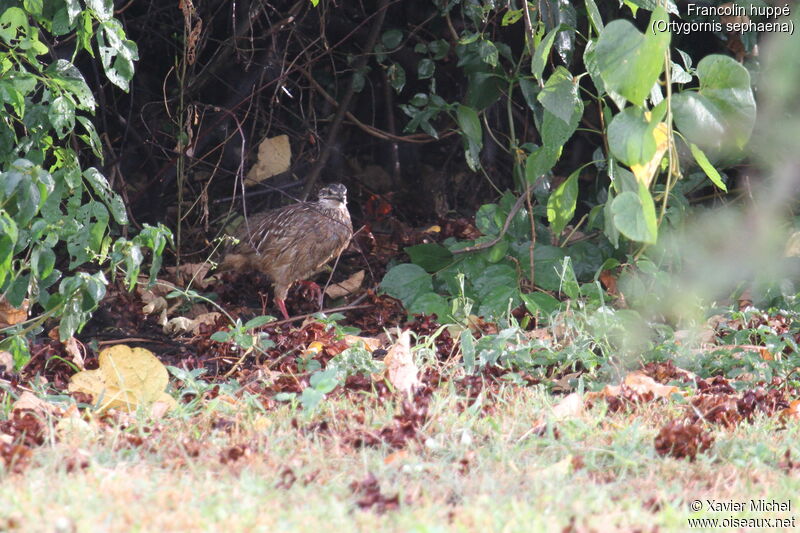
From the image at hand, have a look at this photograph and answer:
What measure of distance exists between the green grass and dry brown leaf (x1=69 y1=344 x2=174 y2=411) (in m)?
0.26

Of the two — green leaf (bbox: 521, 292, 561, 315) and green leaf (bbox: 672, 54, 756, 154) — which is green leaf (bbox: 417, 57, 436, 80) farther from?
green leaf (bbox: 672, 54, 756, 154)

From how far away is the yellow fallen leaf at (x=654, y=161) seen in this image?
3170mm

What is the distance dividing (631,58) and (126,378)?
2103mm

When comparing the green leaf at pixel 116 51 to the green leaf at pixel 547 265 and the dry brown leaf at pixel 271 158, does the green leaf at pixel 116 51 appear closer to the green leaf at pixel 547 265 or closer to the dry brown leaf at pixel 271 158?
the green leaf at pixel 547 265

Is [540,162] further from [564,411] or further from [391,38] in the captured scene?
[391,38]

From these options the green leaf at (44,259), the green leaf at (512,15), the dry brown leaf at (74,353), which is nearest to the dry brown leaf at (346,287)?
the green leaf at (512,15)

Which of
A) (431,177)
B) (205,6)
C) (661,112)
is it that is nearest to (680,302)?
(661,112)

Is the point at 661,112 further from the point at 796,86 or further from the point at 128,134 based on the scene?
the point at 128,134

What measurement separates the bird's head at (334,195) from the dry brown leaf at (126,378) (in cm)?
296

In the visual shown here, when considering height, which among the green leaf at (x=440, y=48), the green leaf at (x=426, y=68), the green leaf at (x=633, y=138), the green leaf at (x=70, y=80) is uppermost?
the green leaf at (x=70, y=80)

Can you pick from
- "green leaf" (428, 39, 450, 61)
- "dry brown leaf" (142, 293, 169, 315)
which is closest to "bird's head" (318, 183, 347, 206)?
"green leaf" (428, 39, 450, 61)

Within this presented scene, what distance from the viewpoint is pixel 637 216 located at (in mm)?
3090

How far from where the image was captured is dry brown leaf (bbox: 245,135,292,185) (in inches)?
262

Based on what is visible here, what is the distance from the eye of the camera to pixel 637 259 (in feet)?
14.9
